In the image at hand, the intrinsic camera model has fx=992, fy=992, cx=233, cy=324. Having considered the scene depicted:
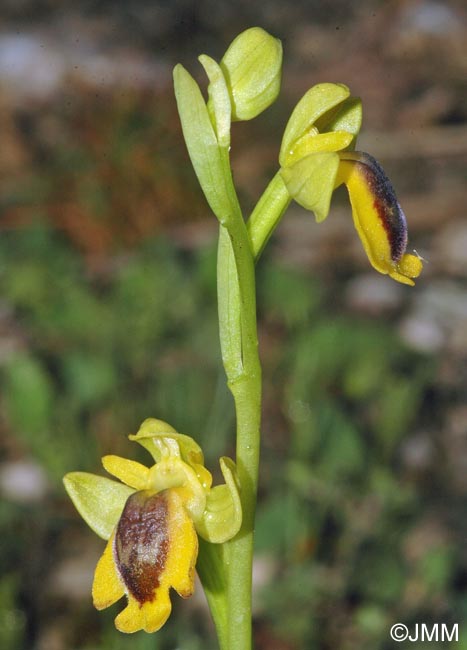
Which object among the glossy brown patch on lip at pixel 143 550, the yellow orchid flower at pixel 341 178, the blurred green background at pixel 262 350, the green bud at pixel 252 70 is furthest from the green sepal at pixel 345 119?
the blurred green background at pixel 262 350

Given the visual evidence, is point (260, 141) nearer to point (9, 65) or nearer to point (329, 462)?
point (9, 65)

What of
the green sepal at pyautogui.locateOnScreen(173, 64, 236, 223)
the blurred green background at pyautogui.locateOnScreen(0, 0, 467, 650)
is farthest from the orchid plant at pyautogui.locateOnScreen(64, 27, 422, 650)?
the blurred green background at pyautogui.locateOnScreen(0, 0, 467, 650)

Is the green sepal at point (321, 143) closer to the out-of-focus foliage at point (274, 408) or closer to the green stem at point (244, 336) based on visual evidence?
the green stem at point (244, 336)

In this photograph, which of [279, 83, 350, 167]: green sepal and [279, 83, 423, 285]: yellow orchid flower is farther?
[279, 83, 350, 167]: green sepal

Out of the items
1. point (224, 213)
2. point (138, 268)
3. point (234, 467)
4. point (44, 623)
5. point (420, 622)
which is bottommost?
point (44, 623)

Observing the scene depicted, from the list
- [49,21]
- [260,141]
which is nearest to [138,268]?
[260,141]

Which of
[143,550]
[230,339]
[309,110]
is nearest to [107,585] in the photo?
[143,550]

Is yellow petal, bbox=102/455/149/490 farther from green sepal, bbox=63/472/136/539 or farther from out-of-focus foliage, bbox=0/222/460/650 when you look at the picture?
out-of-focus foliage, bbox=0/222/460/650
